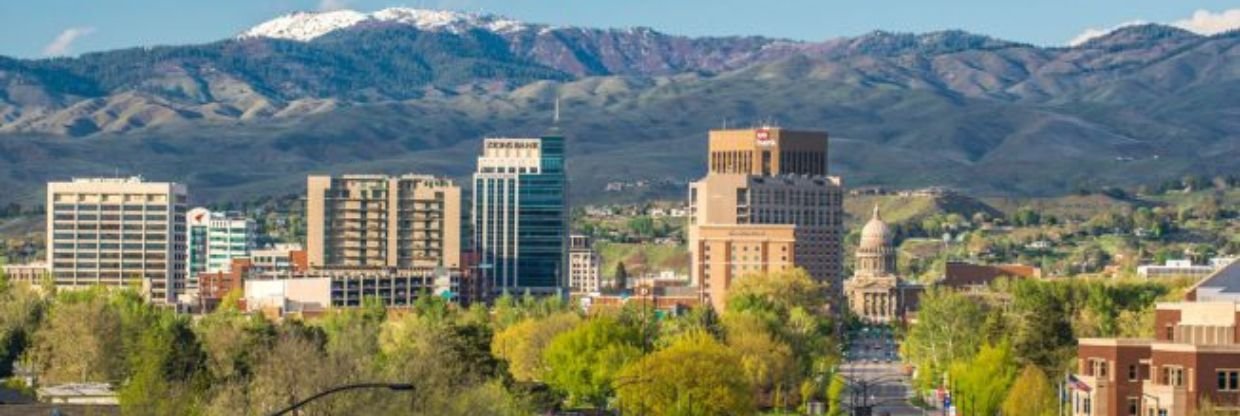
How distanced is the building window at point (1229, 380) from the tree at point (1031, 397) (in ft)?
70.6

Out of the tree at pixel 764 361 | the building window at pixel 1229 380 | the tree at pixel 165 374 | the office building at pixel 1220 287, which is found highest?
the office building at pixel 1220 287

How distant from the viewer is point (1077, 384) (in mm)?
107938

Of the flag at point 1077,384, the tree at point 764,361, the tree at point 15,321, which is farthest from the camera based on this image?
the tree at point 764,361

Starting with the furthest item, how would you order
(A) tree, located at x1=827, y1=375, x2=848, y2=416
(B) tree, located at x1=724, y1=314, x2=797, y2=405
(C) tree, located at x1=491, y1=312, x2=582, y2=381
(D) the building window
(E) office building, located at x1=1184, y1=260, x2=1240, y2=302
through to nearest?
(C) tree, located at x1=491, y1=312, x2=582, y2=381
(B) tree, located at x1=724, y1=314, x2=797, y2=405
(A) tree, located at x1=827, y1=375, x2=848, y2=416
(E) office building, located at x1=1184, y1=260, x2=1240, y2=302
(D) the building window

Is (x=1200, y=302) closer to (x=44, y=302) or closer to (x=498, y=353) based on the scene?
(x=498, y=353)

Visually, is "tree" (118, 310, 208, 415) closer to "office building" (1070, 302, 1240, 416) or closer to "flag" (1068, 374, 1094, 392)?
"flag" (1068, 374, 1094, 392)

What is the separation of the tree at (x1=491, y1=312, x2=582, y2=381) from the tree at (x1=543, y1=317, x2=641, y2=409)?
13.1ft

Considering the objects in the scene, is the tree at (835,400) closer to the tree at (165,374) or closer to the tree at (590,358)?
the tree at (590,358)

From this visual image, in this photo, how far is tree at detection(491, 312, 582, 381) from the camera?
6683 inches

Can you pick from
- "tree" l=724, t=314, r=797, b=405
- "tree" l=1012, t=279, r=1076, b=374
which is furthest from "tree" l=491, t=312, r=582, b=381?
"tree" l=1012, t=279, r=1076, b=374

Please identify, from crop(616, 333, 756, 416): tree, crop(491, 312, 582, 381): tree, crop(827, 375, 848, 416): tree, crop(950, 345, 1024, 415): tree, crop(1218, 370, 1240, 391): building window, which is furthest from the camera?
crop(491, 312, 582, 381): tree

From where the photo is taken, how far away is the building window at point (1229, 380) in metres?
97.1

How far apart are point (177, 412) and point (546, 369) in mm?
70855

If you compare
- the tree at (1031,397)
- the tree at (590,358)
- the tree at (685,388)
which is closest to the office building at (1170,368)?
the tree at (1031,397)
